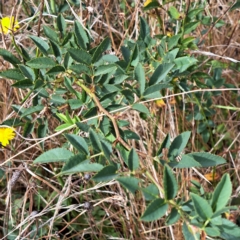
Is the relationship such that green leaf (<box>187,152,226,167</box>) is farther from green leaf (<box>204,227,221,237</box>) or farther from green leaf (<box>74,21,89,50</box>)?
green leaf (<box>74,21,89,50</box>)

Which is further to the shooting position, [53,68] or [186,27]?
[186,27]

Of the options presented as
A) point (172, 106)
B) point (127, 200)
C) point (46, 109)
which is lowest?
point (127, 200)

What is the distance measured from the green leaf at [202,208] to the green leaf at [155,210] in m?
0.04

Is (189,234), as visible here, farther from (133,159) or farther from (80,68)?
(80,68)

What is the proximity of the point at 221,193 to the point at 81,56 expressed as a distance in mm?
365

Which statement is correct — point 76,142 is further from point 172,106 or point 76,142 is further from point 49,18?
point 49,18

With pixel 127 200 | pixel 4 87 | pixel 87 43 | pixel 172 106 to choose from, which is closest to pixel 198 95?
pixel 172 106

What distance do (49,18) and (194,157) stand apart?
0.91 m

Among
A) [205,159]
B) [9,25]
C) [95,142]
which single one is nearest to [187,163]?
[205,159]

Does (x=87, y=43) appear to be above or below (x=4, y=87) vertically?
above

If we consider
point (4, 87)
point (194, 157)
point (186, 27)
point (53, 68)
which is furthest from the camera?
point (4, 87)

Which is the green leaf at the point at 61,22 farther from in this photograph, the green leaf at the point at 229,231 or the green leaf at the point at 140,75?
the green leaf at the point at 229,231

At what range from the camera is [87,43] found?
2.60ft

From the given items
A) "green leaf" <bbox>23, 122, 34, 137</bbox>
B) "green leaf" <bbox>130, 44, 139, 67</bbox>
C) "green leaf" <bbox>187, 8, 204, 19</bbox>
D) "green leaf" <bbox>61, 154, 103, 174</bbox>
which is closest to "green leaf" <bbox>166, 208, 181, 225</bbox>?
"green leaf" <bbox>61, 154, 103, 174</bbox>
